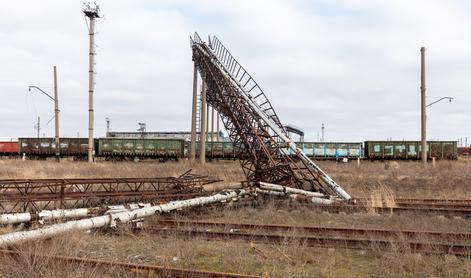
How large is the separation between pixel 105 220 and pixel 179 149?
145 ft

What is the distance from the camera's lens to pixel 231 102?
1736 cm

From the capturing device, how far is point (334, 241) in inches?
329

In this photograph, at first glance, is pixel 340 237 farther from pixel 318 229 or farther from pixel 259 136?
pixel 259 136

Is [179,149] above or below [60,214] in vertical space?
above

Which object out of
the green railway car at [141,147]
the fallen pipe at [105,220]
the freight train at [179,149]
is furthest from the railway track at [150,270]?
the green railway car at [141,147]

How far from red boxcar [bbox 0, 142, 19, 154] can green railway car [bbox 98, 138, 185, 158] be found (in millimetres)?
13739

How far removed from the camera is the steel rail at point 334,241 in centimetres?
756

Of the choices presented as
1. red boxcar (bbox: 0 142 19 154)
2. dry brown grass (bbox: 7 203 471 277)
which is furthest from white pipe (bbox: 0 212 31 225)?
red boxcar (bbox: 0 142 19 154)

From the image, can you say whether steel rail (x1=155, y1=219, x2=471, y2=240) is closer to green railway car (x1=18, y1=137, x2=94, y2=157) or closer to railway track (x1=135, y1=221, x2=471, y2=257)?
railway track (x1=135, y1=221, x2=471, y2=257)

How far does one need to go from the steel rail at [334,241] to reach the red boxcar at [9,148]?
56763 millimetres

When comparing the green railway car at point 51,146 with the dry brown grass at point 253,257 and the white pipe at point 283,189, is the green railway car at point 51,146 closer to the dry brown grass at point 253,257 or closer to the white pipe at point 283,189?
the white pipe at point 283,189

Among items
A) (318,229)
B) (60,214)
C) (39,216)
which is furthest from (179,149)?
(318,229)

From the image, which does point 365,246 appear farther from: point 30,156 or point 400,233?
point 30,156

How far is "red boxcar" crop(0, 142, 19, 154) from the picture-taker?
Answer: 58372 mm
